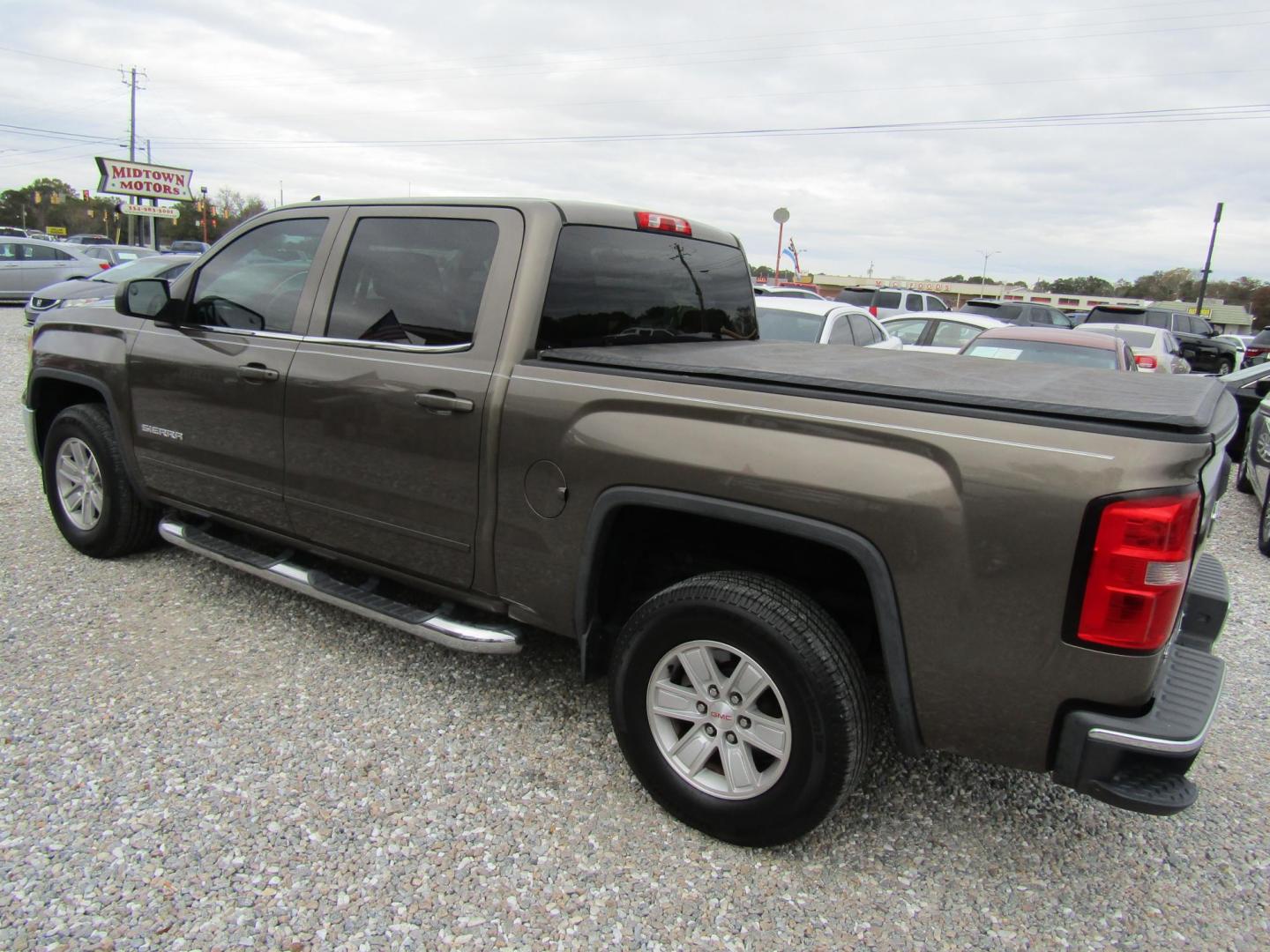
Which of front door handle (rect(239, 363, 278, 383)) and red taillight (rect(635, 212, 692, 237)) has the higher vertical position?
red taillight (rect(635, 212, 692, 237))

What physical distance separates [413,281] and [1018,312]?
20.1m

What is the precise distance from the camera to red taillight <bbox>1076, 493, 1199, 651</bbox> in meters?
1.86

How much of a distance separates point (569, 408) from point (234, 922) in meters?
1.69

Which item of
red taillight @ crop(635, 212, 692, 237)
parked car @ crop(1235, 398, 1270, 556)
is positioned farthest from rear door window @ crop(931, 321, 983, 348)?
red taillight @ crop(635, 212, 692, 237)

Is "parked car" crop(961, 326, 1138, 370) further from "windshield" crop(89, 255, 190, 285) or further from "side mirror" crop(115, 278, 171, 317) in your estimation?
"windshield" crop(89, 255, 190, 285)

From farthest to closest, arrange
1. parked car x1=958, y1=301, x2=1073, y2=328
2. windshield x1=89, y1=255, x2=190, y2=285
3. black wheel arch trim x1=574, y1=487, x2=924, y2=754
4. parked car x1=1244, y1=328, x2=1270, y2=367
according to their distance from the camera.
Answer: parked car x1=1244, y1=328, x2=1270, y2=367 < parked car x1=958, y1=301, x2=1073, y2=328 < windshield x1=89, y1=255, x2=190, y2=285 < black wheel arch trim x1=574, y1=487, x2=924, y2=754

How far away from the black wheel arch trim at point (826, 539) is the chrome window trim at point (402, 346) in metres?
0.84

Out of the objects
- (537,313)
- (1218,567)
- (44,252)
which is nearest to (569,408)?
(537,313)

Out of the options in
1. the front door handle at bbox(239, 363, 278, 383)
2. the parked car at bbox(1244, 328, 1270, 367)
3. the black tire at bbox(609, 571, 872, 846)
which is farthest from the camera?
the parked car at bbox(1244, 328, 1270, 367)

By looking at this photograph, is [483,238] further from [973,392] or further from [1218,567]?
[1218,567]

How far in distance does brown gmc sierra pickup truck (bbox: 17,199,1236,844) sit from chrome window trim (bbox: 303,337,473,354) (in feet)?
0.04

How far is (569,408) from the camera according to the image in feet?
8.72

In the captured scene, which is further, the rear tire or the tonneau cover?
the rear tire

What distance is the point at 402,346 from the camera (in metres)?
3.11
